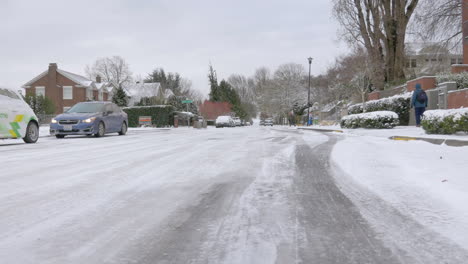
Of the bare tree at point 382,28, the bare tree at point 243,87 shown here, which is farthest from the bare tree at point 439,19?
the bare tree at point 243,87

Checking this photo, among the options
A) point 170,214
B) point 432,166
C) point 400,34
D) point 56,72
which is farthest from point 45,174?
point 56,72

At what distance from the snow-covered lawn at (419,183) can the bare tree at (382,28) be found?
20.2 meters

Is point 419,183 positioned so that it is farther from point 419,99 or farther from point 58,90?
point 58,90

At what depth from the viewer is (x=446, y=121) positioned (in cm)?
1019

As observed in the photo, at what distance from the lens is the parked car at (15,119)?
9.89m

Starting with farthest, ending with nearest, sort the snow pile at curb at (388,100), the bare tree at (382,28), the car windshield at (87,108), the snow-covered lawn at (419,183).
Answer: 1. the bare tree at (382,28)
2. the snow pile at curb at (388,100)
3. the car windshield at (87,108)
4. the snow-covered lawn at (419,183)

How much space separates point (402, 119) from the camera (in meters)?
19.1

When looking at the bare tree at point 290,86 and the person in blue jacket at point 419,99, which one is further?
the bare tree at point 290,86

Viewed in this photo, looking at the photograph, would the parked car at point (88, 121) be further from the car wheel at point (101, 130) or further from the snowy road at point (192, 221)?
the snowy road at point (192, 221)

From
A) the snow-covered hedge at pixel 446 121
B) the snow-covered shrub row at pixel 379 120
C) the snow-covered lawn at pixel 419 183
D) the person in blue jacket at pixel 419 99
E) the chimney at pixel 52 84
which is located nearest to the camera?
the snow-covered lawn at pixel 419 183

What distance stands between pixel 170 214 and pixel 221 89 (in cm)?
7218

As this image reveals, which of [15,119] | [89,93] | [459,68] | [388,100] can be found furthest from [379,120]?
[89,93]

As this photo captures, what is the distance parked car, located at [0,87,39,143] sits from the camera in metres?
9.89

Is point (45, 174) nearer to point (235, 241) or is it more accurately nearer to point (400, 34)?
point (235, 241)
